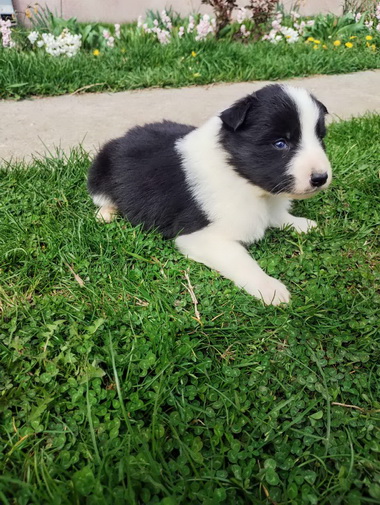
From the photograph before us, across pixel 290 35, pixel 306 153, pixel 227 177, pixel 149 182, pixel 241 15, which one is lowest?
pixel 149 182

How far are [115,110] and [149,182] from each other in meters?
2.39

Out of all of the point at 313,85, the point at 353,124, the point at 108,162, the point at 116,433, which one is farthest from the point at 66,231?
the point at 313,85

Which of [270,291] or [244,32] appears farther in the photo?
[244,32]

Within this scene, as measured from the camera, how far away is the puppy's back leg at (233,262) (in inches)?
98.9

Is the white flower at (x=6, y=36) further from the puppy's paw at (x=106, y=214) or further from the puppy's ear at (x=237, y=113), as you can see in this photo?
the puppy's ear at (x=237, y=113)

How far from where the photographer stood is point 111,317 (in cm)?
232

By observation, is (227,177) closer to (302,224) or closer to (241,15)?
(302,224)

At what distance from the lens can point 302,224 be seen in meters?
3.13

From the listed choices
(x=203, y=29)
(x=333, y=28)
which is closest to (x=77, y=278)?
(x=203, y=29)

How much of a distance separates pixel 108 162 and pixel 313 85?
3.80 metres

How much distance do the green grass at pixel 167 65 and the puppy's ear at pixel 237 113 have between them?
131 inches

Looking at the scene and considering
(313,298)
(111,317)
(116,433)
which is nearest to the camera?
(116,433)

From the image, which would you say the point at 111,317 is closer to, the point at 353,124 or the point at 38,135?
the point at 38,135

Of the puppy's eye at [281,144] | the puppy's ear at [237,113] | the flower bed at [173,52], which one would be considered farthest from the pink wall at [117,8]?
the puppy's eye at [281,144]
